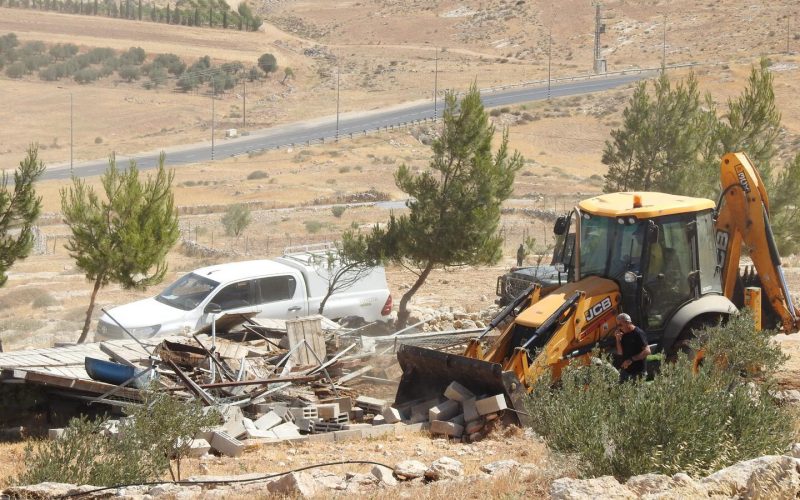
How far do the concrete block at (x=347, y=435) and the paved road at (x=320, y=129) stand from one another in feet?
169

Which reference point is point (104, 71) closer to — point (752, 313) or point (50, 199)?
point (50, 199)

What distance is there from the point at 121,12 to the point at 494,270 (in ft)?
353

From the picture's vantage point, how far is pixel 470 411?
484 inches

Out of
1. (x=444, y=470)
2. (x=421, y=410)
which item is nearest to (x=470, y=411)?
(x=421, y=410)

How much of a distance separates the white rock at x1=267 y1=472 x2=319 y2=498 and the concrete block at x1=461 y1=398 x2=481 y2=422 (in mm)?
3541

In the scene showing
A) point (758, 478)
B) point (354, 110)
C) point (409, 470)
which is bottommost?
point (409, 470)

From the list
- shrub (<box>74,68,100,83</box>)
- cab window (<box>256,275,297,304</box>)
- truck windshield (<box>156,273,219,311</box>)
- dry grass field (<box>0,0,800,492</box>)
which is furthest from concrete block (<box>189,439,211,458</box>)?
shrub (<box>74,68,100,83</box>)

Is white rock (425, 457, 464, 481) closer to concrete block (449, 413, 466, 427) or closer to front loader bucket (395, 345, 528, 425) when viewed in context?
front loader bucket (395, 345, 528, 425)

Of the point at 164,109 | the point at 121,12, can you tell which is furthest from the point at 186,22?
the point at 164,109

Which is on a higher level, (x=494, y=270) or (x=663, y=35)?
(x=663, y=35)

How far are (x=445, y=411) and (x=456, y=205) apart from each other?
8.25 m

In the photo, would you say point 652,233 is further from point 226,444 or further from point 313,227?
point 313,227

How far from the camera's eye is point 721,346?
11.7 meters

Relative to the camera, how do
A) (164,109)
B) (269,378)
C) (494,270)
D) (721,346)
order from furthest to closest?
(164,109) < (494,270) < (269,378) < (721,346)
